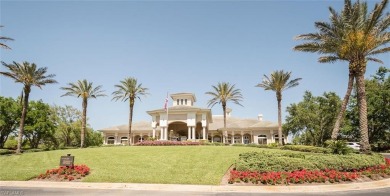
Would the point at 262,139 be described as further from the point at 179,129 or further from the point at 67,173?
the point at 67,173

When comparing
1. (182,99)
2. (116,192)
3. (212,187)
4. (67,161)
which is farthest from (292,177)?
(182,99)

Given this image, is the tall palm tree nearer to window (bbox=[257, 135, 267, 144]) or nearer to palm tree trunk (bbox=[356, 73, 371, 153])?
palm tree trunk (bbox=[356, 73, 371, 153])

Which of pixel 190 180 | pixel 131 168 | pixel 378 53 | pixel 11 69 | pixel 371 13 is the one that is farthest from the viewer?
pixel 11 69

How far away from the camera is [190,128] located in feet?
151

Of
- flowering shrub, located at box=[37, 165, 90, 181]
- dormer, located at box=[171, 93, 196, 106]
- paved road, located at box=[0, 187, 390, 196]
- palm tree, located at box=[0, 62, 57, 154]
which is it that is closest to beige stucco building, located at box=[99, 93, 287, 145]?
dormer, located at box=[171, 93, 196, 106]

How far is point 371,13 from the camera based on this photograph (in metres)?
22.8

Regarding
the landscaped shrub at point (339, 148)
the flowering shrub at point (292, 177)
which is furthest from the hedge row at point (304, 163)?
the landscaped shrub at point (339, 148)

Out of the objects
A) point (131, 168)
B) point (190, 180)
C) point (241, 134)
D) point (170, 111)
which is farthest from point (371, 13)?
point (241, 134)

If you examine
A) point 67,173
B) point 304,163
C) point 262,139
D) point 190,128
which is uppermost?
point 190,128

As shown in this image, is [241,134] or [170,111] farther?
[241,134]

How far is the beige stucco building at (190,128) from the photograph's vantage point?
150 feet

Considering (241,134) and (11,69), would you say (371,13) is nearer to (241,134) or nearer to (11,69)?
(241,134)

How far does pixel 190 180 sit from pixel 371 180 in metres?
10.6

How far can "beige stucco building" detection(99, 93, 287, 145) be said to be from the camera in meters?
45.8
